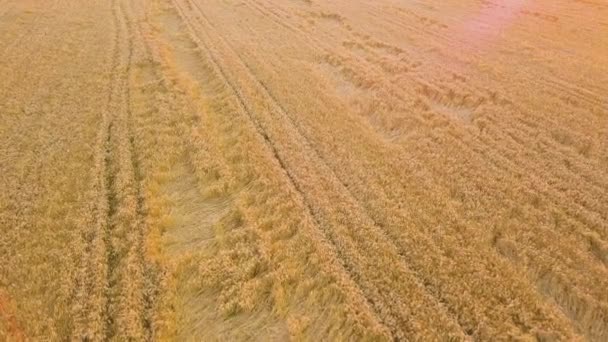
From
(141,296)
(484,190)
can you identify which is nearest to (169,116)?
(141,296)

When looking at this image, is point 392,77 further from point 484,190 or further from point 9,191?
point 9,191

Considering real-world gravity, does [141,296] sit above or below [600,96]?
below

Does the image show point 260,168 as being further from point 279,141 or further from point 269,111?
point 269,111

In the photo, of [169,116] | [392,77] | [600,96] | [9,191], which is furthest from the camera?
[392,77]

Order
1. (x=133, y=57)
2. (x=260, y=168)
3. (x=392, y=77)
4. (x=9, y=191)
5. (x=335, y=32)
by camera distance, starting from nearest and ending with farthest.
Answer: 1. (x=9, y=191)
2. (x=260, y=168)
3. (x=392, y=77)
4. (x=133, y=57)
5. (x=335, y=32)

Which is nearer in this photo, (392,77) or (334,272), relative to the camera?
(334,272)

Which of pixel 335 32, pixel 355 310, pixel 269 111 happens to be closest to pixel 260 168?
pixel 269 111
